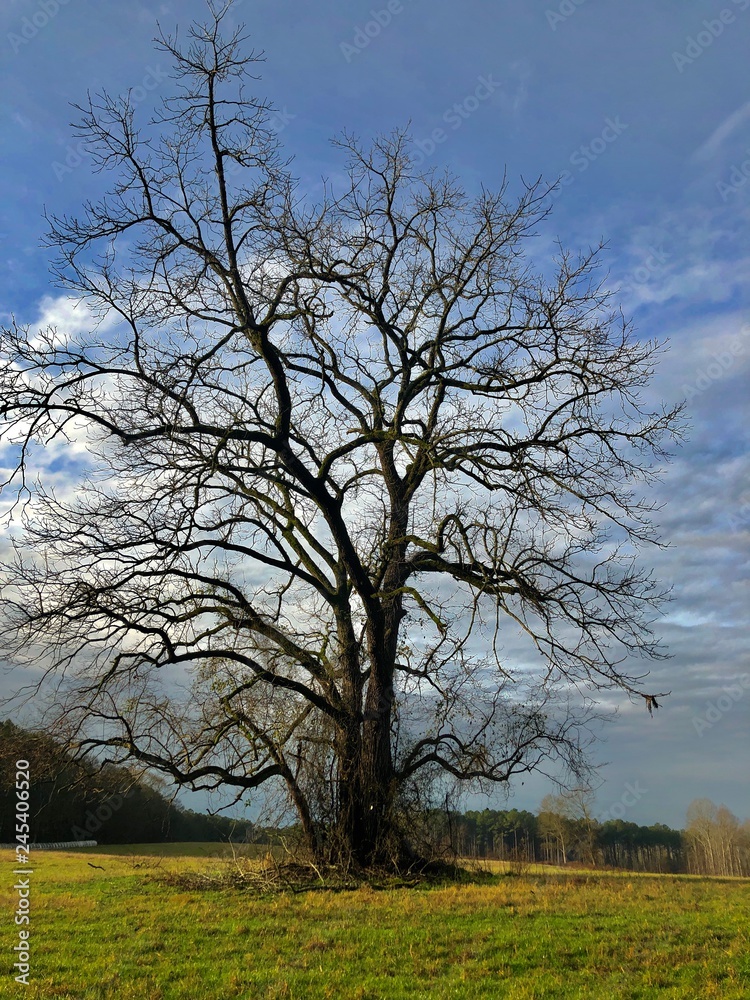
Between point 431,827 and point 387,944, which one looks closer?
point 387,944

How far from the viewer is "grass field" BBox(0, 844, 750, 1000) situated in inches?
221

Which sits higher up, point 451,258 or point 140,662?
point 451,258

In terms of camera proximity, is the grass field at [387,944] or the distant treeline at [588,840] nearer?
the grass field at [387,944]

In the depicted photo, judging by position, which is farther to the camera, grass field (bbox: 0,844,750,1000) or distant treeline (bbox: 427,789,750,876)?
distant treeline (bbox: 427,789,750,876)

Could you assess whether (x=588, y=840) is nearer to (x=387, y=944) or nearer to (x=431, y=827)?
(x=431, y=827)

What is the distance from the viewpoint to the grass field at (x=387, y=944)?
18.4 feet

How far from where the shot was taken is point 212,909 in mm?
9438

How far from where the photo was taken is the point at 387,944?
7078mm

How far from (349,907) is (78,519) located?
6.69 meters

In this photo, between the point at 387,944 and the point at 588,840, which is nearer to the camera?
the point at 387,944

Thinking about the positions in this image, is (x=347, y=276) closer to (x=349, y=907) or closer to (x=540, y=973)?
(x=349, y=907)

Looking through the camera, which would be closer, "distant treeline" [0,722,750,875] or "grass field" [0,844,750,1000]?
"grass field" [0,844,750,1000]

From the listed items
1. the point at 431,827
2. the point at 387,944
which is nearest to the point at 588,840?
the point at 431,827

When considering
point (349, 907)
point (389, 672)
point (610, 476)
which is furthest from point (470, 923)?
point (610, 476)
